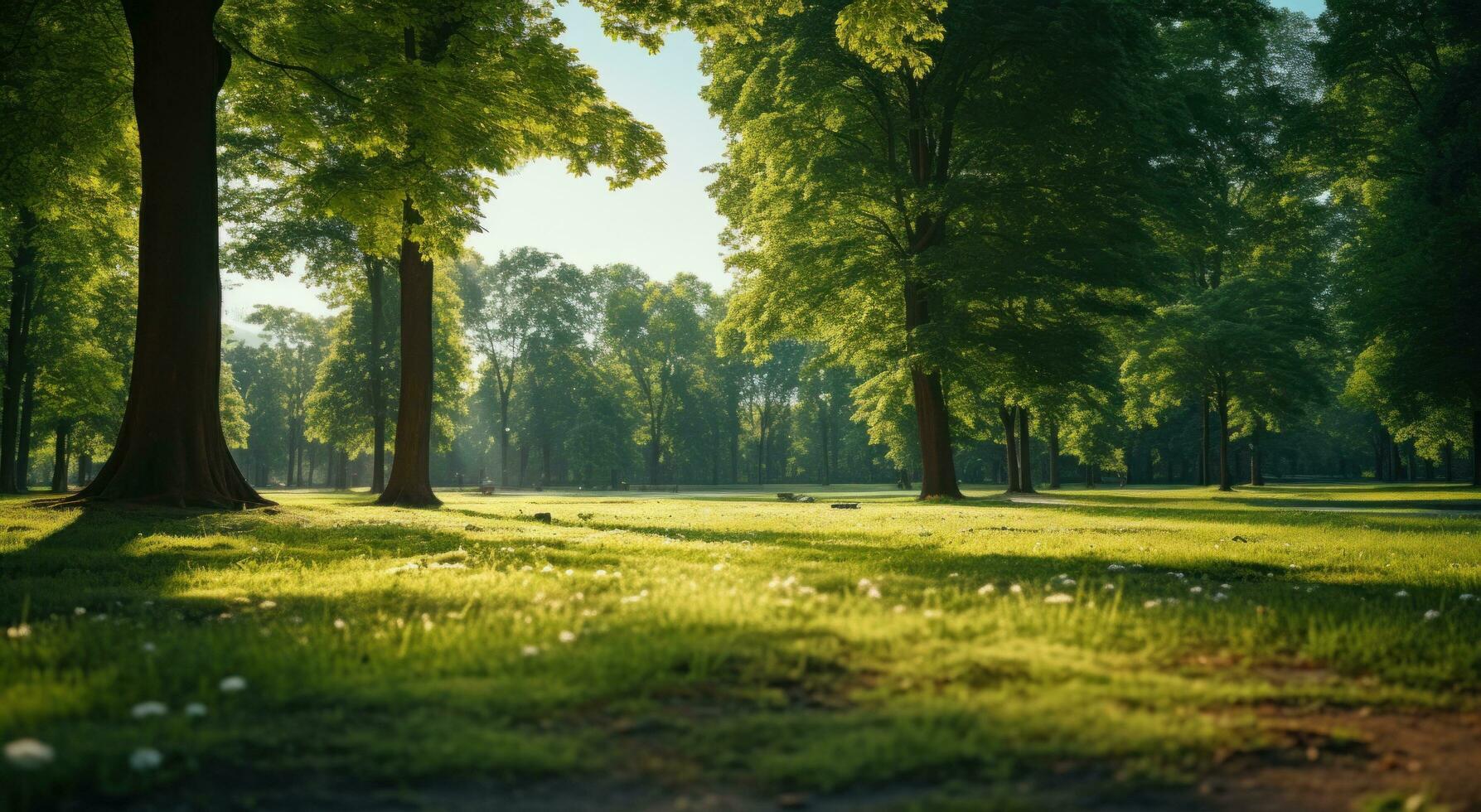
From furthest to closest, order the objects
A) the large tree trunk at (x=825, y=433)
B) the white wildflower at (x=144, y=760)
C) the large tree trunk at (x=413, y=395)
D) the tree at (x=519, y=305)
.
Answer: the large tree trunk at (x=825, y=433), the tree at (x=519, y=305), the large tree trunk at (x=413, y=395), the white wildflower at (x=144, y=760)

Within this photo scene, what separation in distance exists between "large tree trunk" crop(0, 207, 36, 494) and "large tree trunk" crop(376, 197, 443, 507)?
1685 cm

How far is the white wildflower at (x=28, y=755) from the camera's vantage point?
7.68 feet

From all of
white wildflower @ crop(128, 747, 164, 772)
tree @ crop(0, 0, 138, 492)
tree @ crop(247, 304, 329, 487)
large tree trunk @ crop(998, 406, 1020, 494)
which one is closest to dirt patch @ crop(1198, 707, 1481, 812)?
white wildflower @ crop(128, 747, 164, 772)

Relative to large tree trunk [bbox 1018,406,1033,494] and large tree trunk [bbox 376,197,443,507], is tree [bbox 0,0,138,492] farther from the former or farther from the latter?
large tree trunk [bbox 1018,406,1033,494]

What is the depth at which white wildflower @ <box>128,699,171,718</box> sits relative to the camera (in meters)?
2.92

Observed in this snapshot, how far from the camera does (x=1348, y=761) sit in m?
2.91

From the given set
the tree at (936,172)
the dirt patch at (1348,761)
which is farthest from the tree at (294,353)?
the dirt patch at (1348,761)

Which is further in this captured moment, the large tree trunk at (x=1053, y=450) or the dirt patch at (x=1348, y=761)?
the large tree trunk at (x=1053, y=450)

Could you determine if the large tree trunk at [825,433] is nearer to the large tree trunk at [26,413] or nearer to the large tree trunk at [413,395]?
the large tree trunk at [26,413]

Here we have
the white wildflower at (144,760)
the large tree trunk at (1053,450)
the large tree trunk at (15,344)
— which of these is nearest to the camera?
the white wildflower at (144,760)

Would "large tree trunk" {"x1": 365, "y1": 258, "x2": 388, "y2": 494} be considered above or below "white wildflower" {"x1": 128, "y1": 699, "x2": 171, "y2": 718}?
above

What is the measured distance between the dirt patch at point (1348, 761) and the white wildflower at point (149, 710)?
3.40 metres

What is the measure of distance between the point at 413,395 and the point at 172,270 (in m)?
9.83

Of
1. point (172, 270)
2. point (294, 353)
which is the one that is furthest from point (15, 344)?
point (294, 353)
